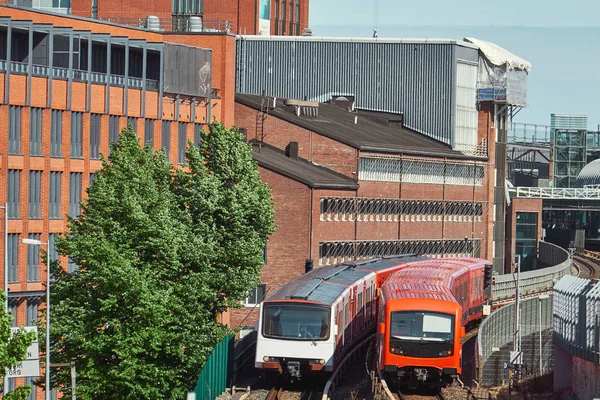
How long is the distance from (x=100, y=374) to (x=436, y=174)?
210ft

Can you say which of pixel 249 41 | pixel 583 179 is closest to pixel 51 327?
pixel 249 41

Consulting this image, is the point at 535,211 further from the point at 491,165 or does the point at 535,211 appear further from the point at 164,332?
the point at 164,332

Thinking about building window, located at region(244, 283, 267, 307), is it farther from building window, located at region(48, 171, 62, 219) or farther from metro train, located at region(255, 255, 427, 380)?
metro train, located at region(255, 255, 427, 380)

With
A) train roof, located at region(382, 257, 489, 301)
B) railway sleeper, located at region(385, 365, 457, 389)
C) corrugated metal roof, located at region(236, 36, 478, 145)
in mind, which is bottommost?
railway sleeper, located at region(385, 365, 457, 389)

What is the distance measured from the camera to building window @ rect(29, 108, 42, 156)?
70.3 metres

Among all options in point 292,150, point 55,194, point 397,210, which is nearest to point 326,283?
point 55,194

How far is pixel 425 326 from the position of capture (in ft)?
158

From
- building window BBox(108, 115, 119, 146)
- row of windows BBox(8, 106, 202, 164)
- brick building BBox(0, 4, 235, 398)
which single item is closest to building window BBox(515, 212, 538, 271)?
brick building BBox(0, 4, 235, 398)

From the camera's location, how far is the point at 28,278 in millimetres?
69812

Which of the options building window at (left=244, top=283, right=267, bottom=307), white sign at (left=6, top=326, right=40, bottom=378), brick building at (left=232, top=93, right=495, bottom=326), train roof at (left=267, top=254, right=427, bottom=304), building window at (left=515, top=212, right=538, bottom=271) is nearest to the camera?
white sign at (left=6, top=326, right=40, bottom=378)

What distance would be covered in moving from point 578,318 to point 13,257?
3503cm

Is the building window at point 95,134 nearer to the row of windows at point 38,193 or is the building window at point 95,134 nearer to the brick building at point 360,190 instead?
the row of windows at point 38,193

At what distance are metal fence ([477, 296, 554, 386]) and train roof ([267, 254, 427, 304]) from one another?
5.54 metres

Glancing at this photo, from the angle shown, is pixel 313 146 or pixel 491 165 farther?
pixel 491 165
